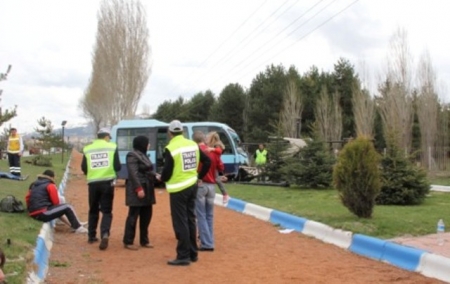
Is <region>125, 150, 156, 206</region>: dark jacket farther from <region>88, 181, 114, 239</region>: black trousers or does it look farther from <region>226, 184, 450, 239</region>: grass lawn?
<region>226, 184, 450, 239</region>: grass lawn

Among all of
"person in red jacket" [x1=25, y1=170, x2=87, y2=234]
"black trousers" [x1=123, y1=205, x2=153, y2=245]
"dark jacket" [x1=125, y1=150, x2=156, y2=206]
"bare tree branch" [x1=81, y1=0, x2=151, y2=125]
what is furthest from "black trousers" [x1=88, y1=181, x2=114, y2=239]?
"bare tree branch" [x1=81, y1=0, x2=151, y2=125]

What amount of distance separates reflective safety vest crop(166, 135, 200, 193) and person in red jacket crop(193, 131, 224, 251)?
0.56 meters

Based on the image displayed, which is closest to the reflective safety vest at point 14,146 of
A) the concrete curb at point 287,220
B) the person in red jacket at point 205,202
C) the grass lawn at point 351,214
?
the grass lawn at point 351,214

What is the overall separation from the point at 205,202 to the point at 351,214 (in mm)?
3487

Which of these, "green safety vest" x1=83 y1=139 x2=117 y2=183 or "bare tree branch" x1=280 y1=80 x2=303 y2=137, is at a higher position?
"bare tree branch" x1=280 y1=80 x2=303 y2=137

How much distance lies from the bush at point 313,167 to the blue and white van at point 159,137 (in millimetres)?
4093

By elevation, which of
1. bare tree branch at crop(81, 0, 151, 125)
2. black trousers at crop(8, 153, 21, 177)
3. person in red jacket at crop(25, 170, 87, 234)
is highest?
bare tree branch at crop(81, 0, 151, 125)

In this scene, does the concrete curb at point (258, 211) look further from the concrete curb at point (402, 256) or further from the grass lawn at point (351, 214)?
the concrete curb at point (402, 256)

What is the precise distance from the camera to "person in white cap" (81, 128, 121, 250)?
29.6 ft

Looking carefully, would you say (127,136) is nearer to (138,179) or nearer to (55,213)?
(55,213)

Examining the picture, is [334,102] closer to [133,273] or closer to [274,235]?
[274,235]

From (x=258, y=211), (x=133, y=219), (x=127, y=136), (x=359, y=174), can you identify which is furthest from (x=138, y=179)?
(x=127, y=136)

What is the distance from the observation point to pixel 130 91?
54.5 m

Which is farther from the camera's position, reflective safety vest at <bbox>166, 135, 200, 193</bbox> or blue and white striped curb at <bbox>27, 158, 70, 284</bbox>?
reflective safety vest at <bbox>166, 135, 200, 193</bbox>
